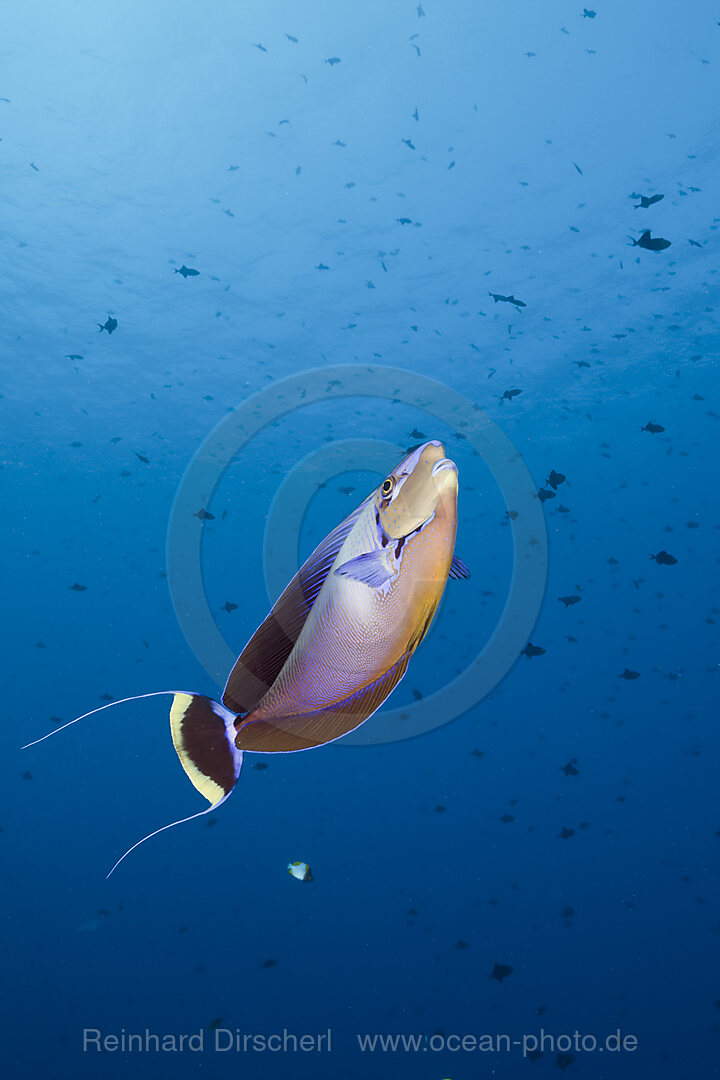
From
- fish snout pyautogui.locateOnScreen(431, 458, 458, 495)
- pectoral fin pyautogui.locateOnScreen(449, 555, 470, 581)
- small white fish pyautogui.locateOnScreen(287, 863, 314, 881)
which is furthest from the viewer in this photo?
small white fish pyautogui.locateOnScreen(287, 863, 314, 881)

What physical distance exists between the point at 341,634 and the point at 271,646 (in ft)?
1.11

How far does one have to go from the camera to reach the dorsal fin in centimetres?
133

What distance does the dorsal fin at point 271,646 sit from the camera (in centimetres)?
133

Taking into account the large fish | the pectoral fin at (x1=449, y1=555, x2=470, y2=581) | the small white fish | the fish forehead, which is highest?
the fish forehead

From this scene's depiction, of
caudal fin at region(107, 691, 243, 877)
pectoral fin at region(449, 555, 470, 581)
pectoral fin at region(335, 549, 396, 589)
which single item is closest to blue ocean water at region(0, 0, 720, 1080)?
caudal fin at region(107, 691, 243, 877)

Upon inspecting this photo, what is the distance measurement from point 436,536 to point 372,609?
0.21 m

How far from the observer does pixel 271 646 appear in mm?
1401

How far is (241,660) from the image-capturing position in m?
1.39

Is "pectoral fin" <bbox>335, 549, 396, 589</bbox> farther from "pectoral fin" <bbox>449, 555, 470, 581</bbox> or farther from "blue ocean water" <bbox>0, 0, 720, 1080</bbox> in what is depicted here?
"blue ocean water" <bbox>0, 0, 720, 1080</bbox>

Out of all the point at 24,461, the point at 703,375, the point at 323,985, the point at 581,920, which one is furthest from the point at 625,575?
the point at 24,461

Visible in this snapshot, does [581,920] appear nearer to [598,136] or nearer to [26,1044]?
[26,1044]

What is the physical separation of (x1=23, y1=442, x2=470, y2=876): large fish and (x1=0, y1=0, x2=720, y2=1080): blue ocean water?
235 centimetres

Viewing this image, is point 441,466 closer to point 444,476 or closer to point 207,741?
point 444,476

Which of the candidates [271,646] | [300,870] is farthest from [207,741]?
[300,870]
